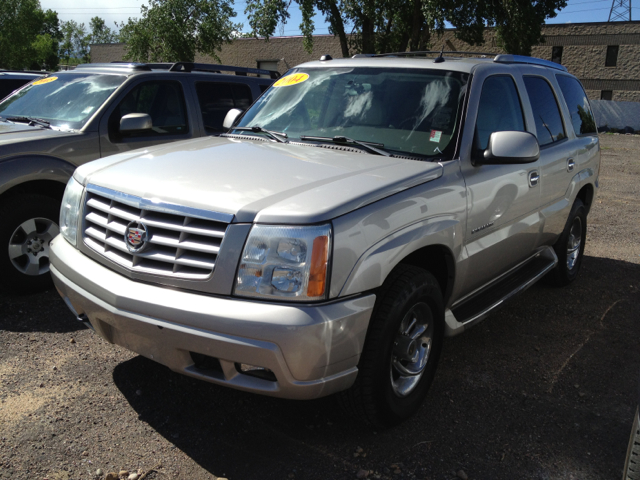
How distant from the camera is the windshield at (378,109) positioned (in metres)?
3.45

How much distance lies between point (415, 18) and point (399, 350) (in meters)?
22.4

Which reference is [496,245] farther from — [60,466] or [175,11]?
[175,11]

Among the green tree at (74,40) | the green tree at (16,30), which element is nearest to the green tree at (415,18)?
the green tree at (16,30)

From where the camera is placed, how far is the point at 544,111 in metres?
4.54

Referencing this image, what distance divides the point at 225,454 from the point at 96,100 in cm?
384

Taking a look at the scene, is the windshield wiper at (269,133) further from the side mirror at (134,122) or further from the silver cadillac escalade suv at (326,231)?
the side mirror at (134,122)

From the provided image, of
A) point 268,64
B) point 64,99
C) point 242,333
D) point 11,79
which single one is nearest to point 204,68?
point 64,99

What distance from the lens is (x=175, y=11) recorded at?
104 ft

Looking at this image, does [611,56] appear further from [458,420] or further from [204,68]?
[458,420]

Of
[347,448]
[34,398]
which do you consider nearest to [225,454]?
[347,448]

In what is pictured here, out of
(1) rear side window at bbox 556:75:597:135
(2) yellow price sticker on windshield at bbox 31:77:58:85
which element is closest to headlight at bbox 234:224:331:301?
(1) rear side window at bbox 556:75:597:135

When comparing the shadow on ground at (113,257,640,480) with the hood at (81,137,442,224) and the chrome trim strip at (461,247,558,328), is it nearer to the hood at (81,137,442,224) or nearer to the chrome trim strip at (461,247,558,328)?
the chrome trim strip at (461,247,558,328)

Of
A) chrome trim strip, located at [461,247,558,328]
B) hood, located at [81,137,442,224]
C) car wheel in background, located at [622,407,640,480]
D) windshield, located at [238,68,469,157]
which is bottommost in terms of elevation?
chrome trim strip, located at [461,247,558,328]

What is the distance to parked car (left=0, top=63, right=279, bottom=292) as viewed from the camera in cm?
454
